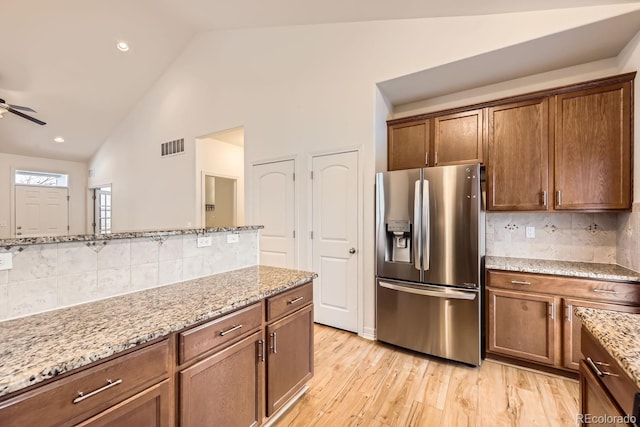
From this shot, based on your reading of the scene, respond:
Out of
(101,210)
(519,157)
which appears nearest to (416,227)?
(519,157)

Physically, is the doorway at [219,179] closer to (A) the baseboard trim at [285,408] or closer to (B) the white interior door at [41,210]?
(A) the baseboard trim at [285,408]

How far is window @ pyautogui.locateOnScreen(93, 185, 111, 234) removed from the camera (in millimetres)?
6969

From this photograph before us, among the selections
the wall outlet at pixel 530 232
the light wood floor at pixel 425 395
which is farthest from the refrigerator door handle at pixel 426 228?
the wall outlet at pixel 530 232

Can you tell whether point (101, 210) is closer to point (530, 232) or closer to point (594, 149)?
point (530, 232)

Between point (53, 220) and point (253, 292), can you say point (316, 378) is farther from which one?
point (53, 220)

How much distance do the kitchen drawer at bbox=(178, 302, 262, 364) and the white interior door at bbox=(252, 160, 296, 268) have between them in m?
2.05

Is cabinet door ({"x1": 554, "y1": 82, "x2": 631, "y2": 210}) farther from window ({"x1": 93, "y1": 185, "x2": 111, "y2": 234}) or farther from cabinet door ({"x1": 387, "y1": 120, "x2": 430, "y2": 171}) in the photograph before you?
window ({"x1": 93, "y1": 185, "x2": 111, "y2": 234})

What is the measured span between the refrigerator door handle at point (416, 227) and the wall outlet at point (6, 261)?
2544 mm

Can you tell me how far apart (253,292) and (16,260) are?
39.5 inches

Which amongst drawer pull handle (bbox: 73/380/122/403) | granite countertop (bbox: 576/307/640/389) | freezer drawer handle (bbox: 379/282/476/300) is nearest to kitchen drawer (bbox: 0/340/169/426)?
drawer pull handle (bbox: 73/380/122/403)

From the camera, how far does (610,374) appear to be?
921 millimetres

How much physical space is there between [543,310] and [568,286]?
0.26 m

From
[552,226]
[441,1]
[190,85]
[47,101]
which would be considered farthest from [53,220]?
[552,226]

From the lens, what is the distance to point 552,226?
2652 millimetres
